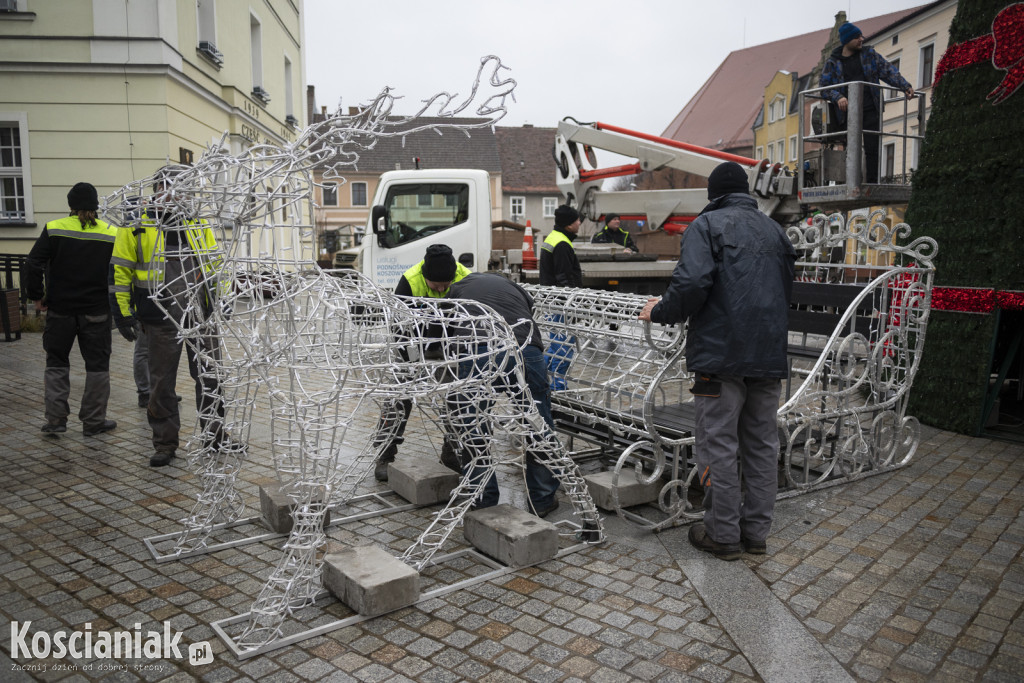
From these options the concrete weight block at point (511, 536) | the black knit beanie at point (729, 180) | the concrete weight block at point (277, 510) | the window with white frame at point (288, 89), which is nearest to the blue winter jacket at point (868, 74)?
the black knit beanie at point (729, 180)

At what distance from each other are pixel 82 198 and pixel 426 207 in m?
5.27

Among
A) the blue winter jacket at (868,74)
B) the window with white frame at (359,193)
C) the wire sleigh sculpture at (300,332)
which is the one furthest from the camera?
the window with white frame at (359,193)

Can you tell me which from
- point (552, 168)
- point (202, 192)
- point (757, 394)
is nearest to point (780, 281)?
point (757, 394)

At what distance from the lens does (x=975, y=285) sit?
6270mm

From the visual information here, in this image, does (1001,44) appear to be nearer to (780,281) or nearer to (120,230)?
(780,281)

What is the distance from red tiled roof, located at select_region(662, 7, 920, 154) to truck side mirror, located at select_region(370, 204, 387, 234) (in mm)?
30890

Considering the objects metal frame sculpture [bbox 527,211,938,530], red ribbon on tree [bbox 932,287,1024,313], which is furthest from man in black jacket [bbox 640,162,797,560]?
red ribbon on tree [bbox 932,287,1024,313]

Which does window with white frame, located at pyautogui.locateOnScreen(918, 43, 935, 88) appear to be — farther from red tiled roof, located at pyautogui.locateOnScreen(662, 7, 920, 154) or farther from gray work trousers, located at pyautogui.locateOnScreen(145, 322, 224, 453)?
gray work trousers, located at pyautogui.locateOnScreen(145, 322, 224, 453)

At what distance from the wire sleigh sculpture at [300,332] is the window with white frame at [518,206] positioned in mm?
39034

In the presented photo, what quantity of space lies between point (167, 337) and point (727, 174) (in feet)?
12.5

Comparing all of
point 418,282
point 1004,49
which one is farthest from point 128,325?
point 1004,49

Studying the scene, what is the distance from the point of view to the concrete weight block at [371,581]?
10.4 ft

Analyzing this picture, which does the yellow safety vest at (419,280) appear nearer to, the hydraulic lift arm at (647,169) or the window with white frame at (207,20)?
the hydraulic lift arm at (647,169)

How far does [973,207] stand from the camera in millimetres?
6309
